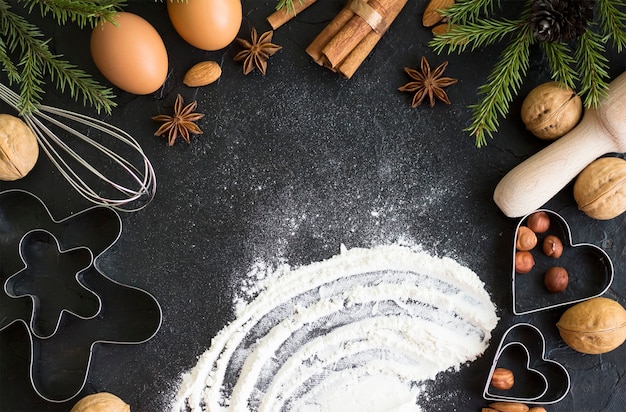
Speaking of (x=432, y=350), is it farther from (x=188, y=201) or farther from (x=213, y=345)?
(x=188, y=201)

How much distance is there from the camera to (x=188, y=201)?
1352 millimetres

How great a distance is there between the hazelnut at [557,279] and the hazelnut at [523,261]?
0.14 feet

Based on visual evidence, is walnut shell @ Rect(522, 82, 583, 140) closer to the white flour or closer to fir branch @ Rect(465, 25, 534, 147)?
fir branch @ Rect(465, 25, 534, 147)

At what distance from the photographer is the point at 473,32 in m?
1.24

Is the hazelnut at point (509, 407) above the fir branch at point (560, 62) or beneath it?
beneath

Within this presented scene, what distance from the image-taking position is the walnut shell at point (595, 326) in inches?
49.1

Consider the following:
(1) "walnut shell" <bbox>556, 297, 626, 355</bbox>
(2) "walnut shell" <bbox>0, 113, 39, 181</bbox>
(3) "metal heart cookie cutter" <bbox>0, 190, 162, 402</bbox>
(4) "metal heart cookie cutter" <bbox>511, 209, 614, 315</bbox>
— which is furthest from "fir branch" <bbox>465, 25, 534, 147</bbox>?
(2) "walnut shell" <bbox>0, 113, 39, 181</bbox>

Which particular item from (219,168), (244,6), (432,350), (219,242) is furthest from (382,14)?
(432,350)

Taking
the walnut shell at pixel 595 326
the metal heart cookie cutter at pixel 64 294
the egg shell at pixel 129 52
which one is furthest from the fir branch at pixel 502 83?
the metal heart cookie cutter at pixel 64 294

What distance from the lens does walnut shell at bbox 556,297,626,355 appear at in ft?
4.09

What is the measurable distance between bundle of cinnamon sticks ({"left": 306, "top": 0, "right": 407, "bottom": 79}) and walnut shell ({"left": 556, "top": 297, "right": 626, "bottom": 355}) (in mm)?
662

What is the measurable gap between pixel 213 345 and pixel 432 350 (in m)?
0.46

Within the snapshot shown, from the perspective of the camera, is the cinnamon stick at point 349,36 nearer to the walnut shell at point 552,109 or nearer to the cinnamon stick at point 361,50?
the cinnamon stick at point 361,50

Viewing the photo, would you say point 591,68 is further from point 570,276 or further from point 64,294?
point 64,294
